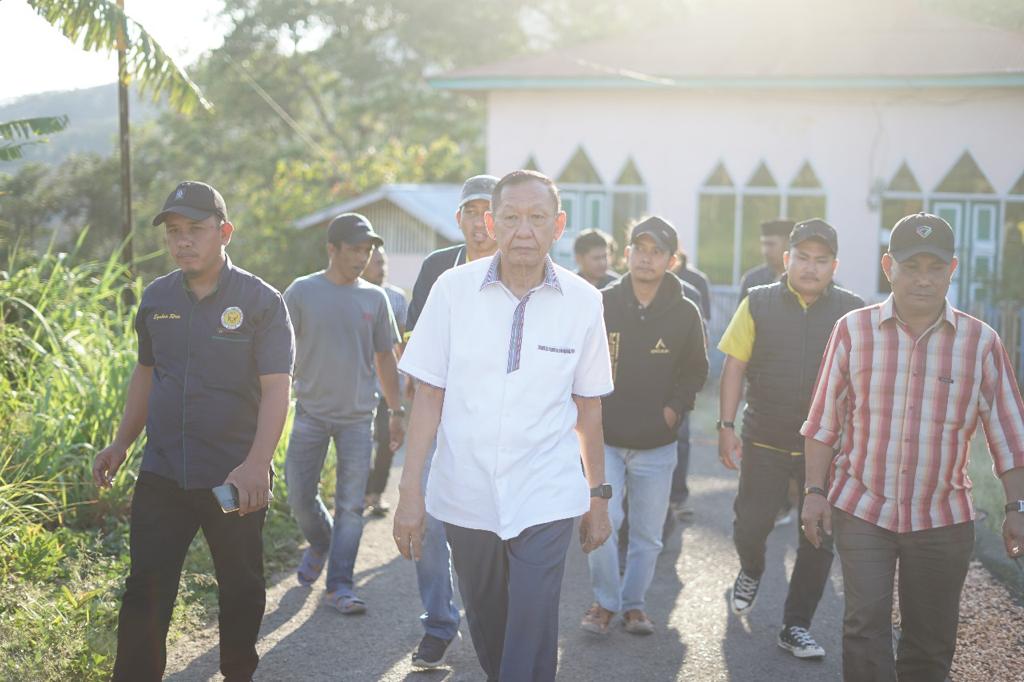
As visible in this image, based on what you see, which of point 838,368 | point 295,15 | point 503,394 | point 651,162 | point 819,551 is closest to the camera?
point 503,394

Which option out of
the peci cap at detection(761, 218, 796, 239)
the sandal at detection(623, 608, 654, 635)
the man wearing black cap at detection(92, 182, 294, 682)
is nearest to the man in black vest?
the sandal at detection(623, 608, 654, 635)

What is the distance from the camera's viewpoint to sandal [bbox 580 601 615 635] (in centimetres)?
603

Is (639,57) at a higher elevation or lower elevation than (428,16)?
lower

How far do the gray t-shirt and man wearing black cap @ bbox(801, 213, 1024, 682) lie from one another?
118 inches

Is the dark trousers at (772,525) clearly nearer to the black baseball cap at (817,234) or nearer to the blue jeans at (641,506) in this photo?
the blue jeans at (641,506)

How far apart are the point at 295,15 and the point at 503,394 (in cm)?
3493

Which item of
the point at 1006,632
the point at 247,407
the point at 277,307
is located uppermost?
the point at 277,307

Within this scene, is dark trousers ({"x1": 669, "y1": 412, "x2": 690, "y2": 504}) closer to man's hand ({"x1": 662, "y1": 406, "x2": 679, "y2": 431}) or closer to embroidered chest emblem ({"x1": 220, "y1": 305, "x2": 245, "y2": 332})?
man's hand ({"x1": 662, "y1": 406, "x2": 679, "y2": 431})

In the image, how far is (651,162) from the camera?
58.6ft

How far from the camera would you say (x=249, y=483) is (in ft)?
14.7

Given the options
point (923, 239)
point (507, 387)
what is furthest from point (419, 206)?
point (507, 387)

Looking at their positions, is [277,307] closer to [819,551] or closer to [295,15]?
[819,551]

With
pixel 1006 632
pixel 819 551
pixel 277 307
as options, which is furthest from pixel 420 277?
pixel 1006 632

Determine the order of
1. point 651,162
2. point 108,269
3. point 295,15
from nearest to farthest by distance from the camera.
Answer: point 108,269, point 651,162, point 295,15
